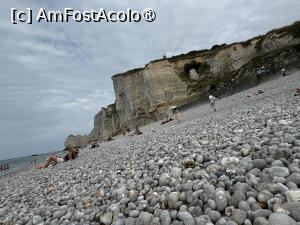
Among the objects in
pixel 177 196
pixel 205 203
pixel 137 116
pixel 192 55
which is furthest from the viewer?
pixel 192 55

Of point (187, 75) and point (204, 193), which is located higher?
point (187, 75)

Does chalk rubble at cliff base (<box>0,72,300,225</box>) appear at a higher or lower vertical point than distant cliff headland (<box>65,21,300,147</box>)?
lower

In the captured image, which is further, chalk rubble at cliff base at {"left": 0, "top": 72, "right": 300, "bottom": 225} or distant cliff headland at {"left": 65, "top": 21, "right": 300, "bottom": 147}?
distant cliff headland at {"left": 65, "top": 21, "right": 300, "bottom": 147}

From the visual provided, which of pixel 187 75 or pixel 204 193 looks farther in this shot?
pixel 187 75

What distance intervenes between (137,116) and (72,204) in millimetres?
41883

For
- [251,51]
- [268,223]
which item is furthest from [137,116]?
[268,223]

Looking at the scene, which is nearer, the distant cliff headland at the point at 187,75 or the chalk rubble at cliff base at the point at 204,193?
the chalk rubble at cliff base at the point at 204,193

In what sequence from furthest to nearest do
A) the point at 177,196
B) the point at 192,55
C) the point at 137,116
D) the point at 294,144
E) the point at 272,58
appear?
the point at 192,55 → the point at 137,116 → the point at 272,58 → the point at 294,144 → the point at 177,196

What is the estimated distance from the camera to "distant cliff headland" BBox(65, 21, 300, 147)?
3866 centimetres

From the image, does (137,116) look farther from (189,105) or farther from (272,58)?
(272,58)

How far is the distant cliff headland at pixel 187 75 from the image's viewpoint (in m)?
38.7

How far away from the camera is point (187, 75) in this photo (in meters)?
48.8

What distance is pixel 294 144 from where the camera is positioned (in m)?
3.65

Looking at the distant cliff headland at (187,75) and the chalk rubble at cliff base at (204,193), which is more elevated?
the distant cliff headland at (187,75)
